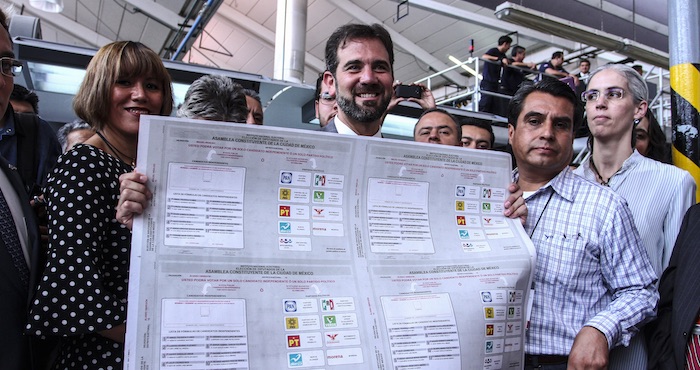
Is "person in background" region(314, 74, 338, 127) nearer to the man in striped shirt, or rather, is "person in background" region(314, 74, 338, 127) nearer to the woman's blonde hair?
the man in striped shirt

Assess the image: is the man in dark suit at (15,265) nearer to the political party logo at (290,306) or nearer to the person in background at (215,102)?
the political party logo at (290,306)

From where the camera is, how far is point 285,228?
1164 millimetres

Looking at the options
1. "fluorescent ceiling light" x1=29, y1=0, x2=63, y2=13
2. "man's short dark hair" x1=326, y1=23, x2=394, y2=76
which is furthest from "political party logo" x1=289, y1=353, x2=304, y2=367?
"fluorescent ceiling light" x1=29, y1=0, x2=63, y2=13

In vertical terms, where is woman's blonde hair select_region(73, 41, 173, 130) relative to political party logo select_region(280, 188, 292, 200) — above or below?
above

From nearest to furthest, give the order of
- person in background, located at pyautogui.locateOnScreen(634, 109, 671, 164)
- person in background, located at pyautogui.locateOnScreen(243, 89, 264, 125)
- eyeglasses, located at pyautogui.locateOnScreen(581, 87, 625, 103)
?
eyeglasses, located at pyautogui.locateOnScreen(581, 87, 625, 103)
person in background, located at pyautogui.locateOnScreen(243, 89, 264, 125)
person in background, located at pyautogui.locateOnScreen(634, 109, 671, 164)

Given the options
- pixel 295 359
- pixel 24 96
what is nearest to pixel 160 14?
pixel 24 96

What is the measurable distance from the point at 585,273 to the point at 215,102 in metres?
1.27

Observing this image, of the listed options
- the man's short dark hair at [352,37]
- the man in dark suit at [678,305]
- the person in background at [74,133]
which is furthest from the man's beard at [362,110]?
the person in background at [74,133]

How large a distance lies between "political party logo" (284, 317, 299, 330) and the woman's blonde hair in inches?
27.1

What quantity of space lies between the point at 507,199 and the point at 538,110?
358 millimetres

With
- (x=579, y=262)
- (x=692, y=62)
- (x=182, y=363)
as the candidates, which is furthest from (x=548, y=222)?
(x=692, y=62)

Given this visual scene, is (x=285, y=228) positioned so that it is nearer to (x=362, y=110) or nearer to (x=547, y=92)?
(x=362, y=110)

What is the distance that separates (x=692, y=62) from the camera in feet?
8.39

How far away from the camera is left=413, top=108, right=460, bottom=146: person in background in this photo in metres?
2.58
